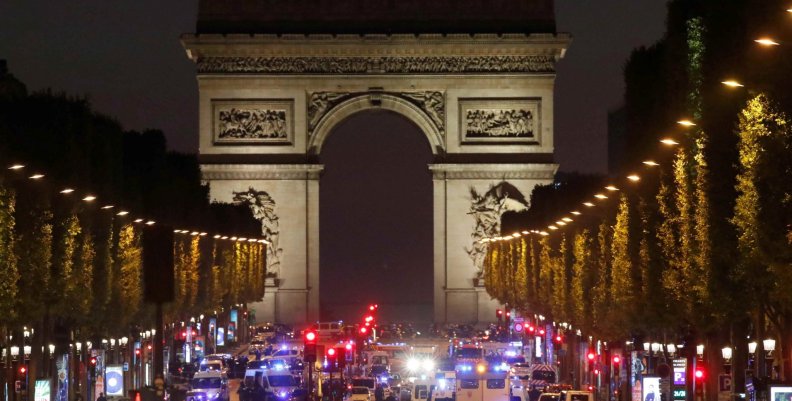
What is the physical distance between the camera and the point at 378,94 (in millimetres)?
102688

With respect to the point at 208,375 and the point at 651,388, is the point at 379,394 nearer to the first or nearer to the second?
the point at 208,375

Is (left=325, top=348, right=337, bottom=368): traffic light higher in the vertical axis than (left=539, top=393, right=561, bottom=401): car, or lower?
higher

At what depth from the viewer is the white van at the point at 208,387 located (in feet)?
186

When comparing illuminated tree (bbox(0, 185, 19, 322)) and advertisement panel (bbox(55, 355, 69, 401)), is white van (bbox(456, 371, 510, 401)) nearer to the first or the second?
advertisement panel (bbox(55, 355, 69, 401))

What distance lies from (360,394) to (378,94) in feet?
156

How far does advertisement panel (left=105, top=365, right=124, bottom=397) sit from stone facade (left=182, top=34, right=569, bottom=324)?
5098 cm

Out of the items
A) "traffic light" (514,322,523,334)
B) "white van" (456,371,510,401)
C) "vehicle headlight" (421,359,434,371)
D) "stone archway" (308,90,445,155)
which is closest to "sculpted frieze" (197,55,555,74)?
"stone archway" (308,90,445,155)

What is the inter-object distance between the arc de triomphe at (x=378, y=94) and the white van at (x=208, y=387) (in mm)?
43823

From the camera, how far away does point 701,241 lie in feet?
142

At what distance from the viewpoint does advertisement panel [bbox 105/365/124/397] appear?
A: 51219mm

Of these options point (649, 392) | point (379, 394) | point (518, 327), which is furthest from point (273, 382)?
point (518, 327)

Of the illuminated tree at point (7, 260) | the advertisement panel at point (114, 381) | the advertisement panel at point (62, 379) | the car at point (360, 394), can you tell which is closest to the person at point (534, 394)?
the car at point (360, 394)

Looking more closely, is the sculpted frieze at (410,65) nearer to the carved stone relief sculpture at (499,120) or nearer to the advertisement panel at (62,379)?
the carved stone relief sculpture at (499,120)

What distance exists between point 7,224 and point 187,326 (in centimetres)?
3508
